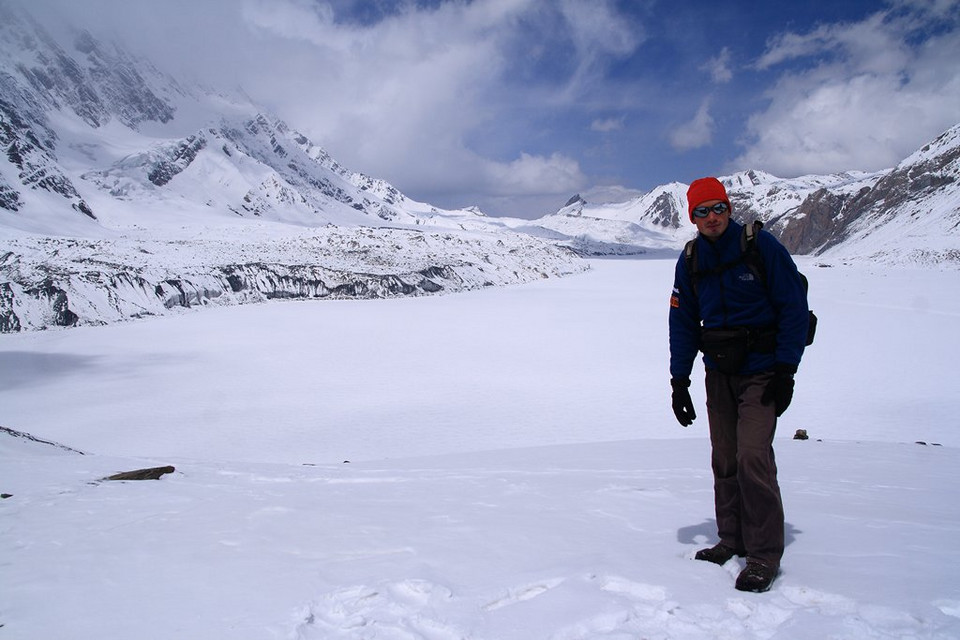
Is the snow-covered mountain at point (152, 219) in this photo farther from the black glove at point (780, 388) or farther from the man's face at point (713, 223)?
the black glove at point (780, 388)

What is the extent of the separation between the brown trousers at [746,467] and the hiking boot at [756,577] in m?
0.06

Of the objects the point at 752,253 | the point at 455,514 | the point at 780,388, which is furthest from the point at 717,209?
the point at 455,514

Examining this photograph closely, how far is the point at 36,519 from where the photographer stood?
196 inches

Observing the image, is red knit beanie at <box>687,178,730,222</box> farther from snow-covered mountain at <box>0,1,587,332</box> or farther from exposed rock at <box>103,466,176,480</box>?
snow-covered mountain at <box>0,1,587,332</box>

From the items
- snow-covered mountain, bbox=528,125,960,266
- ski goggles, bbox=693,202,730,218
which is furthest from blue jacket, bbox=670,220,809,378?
snow-covered mountain, bbox=528,125,960,266

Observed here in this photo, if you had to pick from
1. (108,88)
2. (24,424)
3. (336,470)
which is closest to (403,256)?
(24,424)

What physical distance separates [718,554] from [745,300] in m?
1.76

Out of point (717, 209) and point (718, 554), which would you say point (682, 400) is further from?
point (717, 209)

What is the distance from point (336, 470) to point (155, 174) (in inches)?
4457

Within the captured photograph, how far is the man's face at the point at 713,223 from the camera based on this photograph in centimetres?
377

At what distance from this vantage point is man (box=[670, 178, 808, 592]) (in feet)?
11.5

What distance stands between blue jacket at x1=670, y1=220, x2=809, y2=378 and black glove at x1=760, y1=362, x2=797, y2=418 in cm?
5

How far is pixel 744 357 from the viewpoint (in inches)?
145

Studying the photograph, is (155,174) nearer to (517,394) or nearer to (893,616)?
(517,394)
